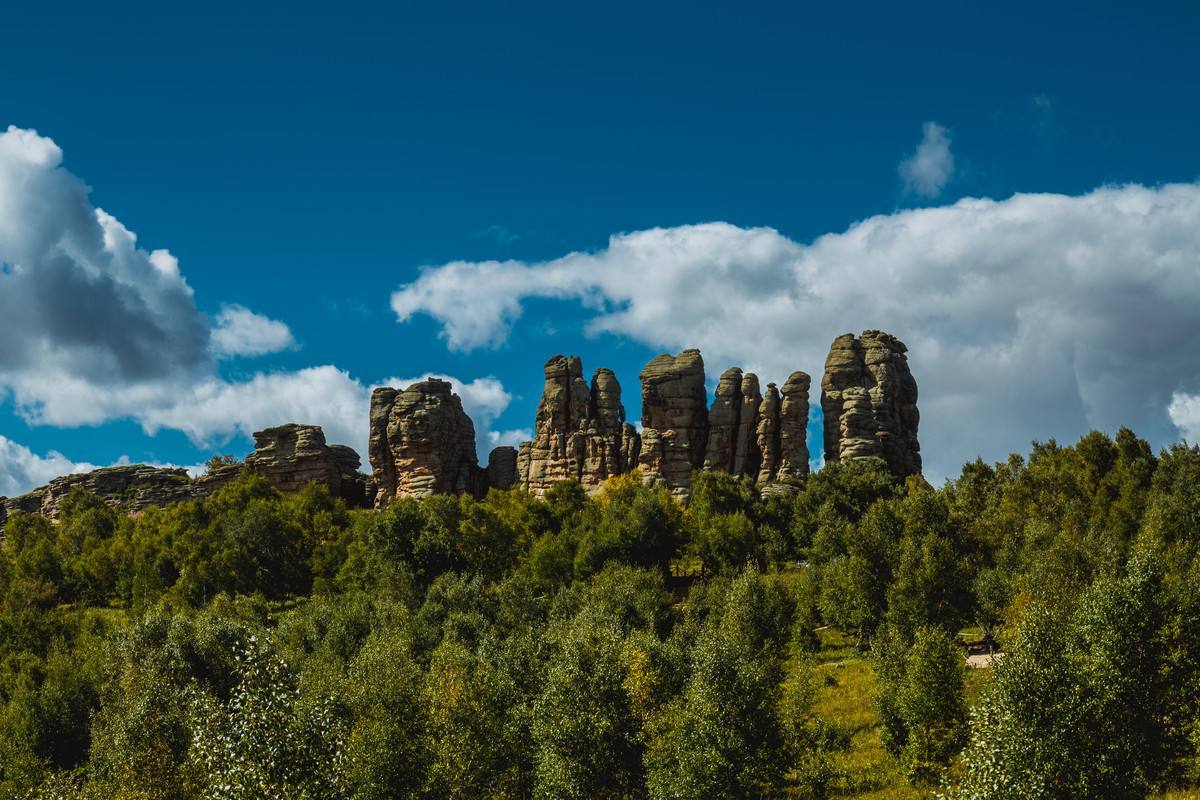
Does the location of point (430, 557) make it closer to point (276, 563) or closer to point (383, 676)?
point (276, 563)

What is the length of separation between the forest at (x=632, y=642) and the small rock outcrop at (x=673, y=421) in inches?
232

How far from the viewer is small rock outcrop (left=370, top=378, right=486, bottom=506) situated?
137 metres

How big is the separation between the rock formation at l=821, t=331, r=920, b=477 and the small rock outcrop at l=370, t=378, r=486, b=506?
4894 centimetres

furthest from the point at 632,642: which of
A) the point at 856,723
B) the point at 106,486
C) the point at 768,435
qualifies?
the point at 106,486

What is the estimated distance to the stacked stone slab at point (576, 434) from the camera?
131500 millimetres

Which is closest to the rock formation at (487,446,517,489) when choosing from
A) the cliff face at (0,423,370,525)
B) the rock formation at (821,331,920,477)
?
the cliff face at (0,423,370,525)

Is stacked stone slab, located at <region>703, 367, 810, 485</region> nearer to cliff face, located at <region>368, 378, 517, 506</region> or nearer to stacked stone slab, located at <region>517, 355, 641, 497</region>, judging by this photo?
stacked stone slab, located at <region>517, 355, 641, 497</region>

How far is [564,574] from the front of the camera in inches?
4067

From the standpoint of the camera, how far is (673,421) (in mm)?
127625

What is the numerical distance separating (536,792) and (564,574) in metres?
48.7

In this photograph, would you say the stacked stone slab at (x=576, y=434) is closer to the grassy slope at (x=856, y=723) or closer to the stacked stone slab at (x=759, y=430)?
the stacked stone slab at (x=759, y=430)

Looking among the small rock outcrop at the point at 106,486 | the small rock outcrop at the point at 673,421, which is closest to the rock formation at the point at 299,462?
the small rock outcrop at the point at 106,486

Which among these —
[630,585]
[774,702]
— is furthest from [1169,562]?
[630,585]

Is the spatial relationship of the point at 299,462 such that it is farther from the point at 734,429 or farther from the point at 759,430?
the point at 759,430
